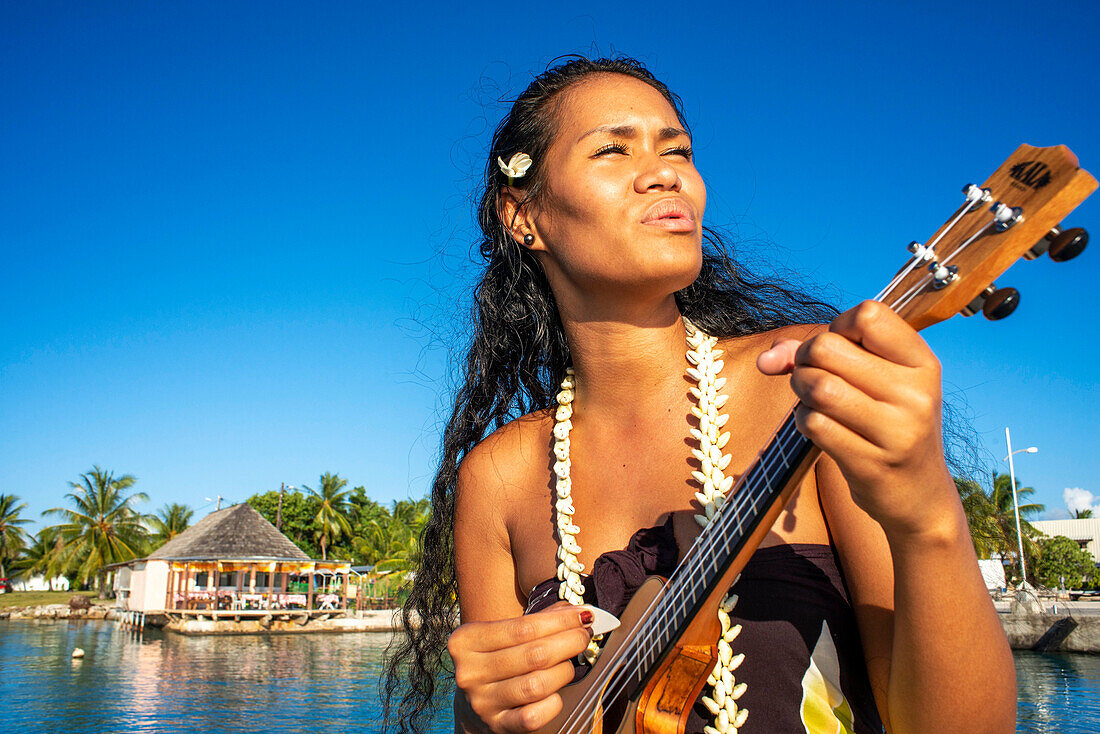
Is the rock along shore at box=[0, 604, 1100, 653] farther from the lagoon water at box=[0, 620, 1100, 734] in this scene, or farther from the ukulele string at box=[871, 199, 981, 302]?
the ukulele string at box=[871, 199, 981, 302]

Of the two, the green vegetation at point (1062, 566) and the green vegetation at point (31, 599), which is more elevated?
the green vegetation at point (1062, 566)

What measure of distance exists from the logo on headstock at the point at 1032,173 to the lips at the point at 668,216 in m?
1.06

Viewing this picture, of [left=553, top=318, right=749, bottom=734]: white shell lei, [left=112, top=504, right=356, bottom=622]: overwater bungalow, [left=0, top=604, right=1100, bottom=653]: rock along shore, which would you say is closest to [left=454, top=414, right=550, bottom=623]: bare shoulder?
[left=553, top=318, right=749, bottom=734]: white shell lei

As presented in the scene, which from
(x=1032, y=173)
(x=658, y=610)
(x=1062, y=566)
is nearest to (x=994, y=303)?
(x=1032, y=173)

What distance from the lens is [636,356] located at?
251cm

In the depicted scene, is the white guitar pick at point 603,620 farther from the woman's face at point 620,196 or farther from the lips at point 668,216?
the lips at point 668,216

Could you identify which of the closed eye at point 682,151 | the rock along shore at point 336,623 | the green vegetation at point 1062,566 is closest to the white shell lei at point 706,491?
the closed eye at point 682,151

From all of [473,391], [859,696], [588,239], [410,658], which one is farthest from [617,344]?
[410,658]

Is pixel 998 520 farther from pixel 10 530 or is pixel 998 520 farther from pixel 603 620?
pixel 10 530

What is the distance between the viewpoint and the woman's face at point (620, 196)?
87.5 inches

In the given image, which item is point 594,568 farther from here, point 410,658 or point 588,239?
point 410,658

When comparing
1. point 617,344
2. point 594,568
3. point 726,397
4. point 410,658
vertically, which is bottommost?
point 410,658

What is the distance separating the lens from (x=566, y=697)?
1863 mm

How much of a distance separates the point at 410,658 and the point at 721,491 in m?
2.22
